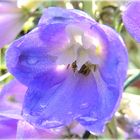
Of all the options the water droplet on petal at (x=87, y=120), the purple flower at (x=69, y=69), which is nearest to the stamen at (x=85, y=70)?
the purple flower at (x=69, y=69)

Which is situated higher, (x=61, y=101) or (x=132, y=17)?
(x=132, y=17)

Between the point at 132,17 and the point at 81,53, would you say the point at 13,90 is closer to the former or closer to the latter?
the point at 81,53

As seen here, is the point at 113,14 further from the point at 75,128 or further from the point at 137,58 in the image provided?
the point at 137,58

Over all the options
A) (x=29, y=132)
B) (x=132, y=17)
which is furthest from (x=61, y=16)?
(x=29, y=132)

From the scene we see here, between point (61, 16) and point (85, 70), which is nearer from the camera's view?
point (61, 16)

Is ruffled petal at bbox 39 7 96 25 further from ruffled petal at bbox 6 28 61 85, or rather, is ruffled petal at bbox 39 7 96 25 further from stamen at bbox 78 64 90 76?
stamen at bbox 78 64 90 76

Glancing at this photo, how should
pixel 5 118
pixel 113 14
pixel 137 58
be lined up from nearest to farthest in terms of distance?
1. pixel 5 118
2. pixel 113 14
3. pixel 137 58

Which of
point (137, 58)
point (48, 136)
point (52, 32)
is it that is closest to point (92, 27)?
point (52, 32)

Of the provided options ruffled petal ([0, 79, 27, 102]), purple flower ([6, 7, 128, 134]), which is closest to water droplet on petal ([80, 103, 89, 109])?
purple flower ([6, 7, 128, 134])
